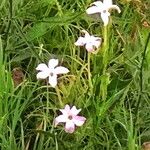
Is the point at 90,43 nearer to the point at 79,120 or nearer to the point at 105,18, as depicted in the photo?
the point at 105,18

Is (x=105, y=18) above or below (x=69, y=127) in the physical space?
above

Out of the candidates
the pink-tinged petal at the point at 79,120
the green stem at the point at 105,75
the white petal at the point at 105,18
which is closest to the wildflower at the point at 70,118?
the pink-tinged petal at the point at 79,120

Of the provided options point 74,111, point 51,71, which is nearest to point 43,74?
point 51,71

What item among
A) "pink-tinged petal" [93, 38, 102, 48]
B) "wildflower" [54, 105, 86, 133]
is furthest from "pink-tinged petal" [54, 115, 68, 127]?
"pink-tinged petal" [93, 38, 102, 48]

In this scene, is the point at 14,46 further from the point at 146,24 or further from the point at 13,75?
the point at 146,24

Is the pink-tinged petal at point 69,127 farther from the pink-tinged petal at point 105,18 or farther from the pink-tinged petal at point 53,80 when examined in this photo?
the pink-tinged petal at point 105,18

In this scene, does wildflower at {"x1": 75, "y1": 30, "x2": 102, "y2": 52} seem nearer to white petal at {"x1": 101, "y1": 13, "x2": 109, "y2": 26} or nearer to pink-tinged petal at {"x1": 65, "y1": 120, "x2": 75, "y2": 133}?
white petal at {"x1": 101, "y1": 13, "x2": 109, "y2": 26}

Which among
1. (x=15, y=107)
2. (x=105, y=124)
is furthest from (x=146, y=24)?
(x=15, y=107)
